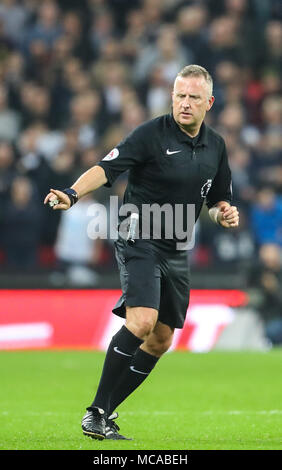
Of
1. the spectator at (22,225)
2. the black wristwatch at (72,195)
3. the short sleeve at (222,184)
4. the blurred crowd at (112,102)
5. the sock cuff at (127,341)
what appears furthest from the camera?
the blurred crowd at (112,102)

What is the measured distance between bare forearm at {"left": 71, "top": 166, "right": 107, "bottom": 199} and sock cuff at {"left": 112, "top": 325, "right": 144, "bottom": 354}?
893 mm

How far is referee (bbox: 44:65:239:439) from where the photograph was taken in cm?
649

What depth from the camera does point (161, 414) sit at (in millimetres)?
8008

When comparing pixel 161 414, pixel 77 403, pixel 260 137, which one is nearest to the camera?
pixel 161 414

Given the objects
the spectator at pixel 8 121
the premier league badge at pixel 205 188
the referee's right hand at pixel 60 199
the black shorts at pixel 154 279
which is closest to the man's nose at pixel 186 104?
the premier league badge at pixel 205 188

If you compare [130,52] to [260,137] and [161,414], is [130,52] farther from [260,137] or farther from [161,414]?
[161,414]

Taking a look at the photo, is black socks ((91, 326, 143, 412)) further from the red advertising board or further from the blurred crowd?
the blurred crowd

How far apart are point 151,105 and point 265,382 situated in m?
6.71

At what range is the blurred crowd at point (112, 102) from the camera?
47.6ft

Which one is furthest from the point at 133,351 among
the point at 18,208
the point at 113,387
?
the point at 18,208

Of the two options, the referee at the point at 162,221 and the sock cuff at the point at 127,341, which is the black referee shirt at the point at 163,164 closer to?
the referee at the point at 162,221

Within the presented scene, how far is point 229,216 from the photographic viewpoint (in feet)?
22.4

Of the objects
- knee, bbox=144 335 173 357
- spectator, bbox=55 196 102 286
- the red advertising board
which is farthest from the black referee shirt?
spectator, bbox=55 196 102 286

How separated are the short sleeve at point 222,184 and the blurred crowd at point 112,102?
282 inches
